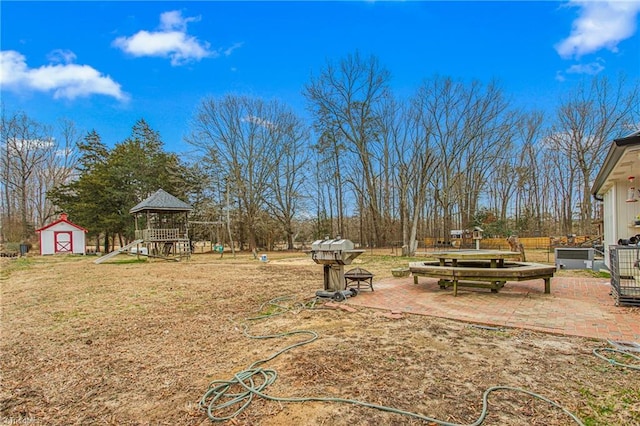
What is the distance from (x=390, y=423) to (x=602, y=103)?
25.2 metres

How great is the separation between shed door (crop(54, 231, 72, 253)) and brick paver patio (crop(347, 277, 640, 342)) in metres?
24.7

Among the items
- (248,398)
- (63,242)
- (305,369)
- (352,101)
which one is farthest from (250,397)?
(63,242)

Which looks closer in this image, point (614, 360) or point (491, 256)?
point (614, 360)

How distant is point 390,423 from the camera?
1965 mm

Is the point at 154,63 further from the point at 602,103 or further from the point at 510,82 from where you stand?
the point at 602,103

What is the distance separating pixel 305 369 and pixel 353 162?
81.4 feet

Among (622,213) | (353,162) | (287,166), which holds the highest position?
(353,162)

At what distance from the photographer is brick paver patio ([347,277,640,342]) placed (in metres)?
3.77

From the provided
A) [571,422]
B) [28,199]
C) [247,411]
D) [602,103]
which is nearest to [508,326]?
[571,422]

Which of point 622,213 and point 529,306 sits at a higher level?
point 622,213

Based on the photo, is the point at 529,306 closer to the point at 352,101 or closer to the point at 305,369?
the point at 305,369

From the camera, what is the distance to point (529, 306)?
4.81 m

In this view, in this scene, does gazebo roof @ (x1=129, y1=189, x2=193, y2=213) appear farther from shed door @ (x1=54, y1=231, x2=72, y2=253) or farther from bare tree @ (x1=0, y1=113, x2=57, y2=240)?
bare tree @ (x1=0, y1=113, x2=57, y2=240)

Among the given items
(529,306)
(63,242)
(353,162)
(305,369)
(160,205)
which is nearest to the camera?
(305,369)
